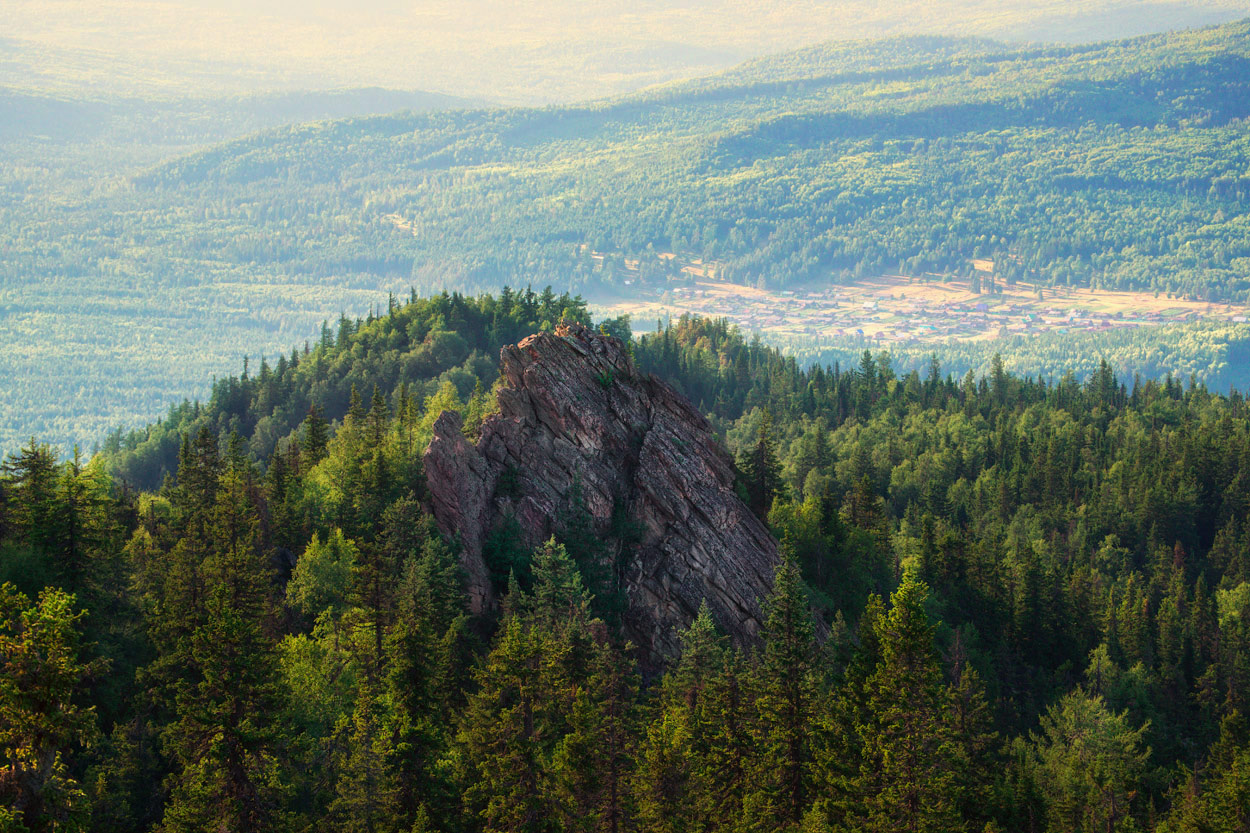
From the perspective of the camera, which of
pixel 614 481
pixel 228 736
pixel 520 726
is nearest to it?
pixel 228 736

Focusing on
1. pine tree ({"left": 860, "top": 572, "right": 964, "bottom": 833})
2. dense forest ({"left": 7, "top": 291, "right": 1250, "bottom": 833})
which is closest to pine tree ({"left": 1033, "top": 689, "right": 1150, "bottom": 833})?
dense forest ({"left": 7, "top": 291, "right": 1250, "bottom": 833})

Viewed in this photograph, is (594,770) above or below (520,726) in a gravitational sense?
below

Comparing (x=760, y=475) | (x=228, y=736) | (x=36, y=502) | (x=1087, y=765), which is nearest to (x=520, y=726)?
(x=228, y=736)

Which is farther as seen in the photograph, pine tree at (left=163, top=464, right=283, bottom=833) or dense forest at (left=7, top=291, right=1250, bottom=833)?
dense forest at (left=7, top=291, right=1250, bottom=833)

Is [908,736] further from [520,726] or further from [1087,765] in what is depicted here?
[1087,765]

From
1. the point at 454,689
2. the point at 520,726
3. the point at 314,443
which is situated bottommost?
the point at 454,689

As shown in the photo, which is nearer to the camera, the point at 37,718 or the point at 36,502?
the point at 37,718

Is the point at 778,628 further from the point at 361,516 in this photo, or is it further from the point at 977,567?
the point at 977,567

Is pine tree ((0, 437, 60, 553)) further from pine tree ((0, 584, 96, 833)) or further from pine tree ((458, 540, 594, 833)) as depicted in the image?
pine tree ((0, 584, 96, 833))

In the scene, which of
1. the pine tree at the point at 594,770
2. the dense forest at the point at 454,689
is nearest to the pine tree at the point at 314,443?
the dense forest at the point at 454,689
